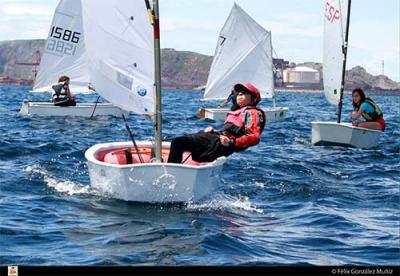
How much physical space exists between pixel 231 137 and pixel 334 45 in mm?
11606

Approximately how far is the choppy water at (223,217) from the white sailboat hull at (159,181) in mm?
131

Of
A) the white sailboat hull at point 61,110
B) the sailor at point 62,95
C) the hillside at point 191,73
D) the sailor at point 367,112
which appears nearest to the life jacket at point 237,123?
the sailor at point 367,112

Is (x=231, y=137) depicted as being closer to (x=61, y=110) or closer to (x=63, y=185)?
(x=63, y=185)

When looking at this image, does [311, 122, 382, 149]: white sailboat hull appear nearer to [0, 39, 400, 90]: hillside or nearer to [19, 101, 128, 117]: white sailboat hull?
[19, 101, 128, 117]: white sailboat hull

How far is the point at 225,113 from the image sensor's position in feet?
88.2

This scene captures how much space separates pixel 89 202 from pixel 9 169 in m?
3.03

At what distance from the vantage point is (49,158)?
13508 mm

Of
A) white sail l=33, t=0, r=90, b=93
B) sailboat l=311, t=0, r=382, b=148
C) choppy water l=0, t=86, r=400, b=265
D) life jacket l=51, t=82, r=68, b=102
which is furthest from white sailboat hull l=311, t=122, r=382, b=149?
white sail l=33, t=0, r=90, b=93

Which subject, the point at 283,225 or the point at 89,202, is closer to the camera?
the point at 283,225

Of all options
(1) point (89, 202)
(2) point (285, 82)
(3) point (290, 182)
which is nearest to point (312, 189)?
(3) point (290, 182)

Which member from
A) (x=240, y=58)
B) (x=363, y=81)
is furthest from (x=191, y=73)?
(x=240, y=58)

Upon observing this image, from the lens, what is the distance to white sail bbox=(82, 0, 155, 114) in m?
9.88

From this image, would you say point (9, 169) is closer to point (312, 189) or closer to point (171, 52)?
point (312, 189)

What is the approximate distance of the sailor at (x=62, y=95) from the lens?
23.9 m
